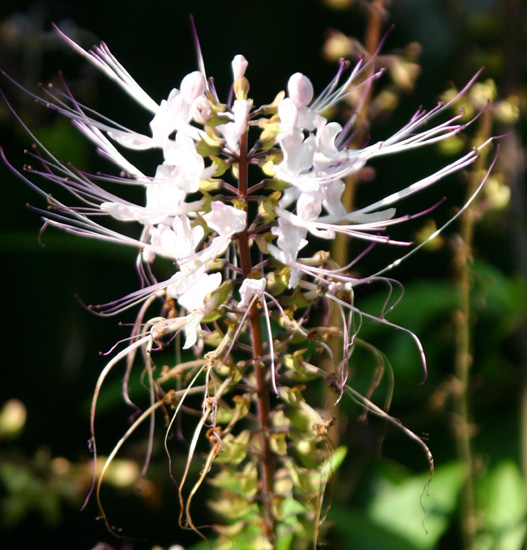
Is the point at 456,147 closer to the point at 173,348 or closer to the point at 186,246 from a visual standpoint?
the point at 186,246

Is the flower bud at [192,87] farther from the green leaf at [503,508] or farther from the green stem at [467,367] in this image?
the green leaf at [503,508]

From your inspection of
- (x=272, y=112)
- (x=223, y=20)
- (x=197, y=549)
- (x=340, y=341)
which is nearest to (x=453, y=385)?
(x=340, y=341)

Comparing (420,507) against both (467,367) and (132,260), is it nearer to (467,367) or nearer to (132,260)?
(467,367)

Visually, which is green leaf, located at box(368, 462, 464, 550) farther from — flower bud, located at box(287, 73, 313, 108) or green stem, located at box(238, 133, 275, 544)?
flower bud, located at box(287, 73, 313, 108)

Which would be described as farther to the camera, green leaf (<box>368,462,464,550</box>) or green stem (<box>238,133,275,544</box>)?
green leaf (<box>368,462,464,550</box>)

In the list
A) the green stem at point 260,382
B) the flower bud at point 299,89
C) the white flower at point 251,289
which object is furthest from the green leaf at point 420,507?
the flower bud at point 299,89

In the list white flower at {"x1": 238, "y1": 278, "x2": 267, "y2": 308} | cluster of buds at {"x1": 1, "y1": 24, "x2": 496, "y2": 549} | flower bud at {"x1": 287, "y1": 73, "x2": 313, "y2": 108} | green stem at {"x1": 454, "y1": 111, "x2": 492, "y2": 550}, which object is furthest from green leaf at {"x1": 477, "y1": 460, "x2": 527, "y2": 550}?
flower bud at {"x1": 287, "y1": 73, "x2": 313, "y2": 108}

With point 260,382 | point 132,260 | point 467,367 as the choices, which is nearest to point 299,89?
point 260,382

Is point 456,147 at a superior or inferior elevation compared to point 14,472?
superior

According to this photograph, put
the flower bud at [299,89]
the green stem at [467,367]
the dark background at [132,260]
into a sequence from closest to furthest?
the flower bud at [299,89]
the green stem at [467,367]
the dark background at [132,260]
